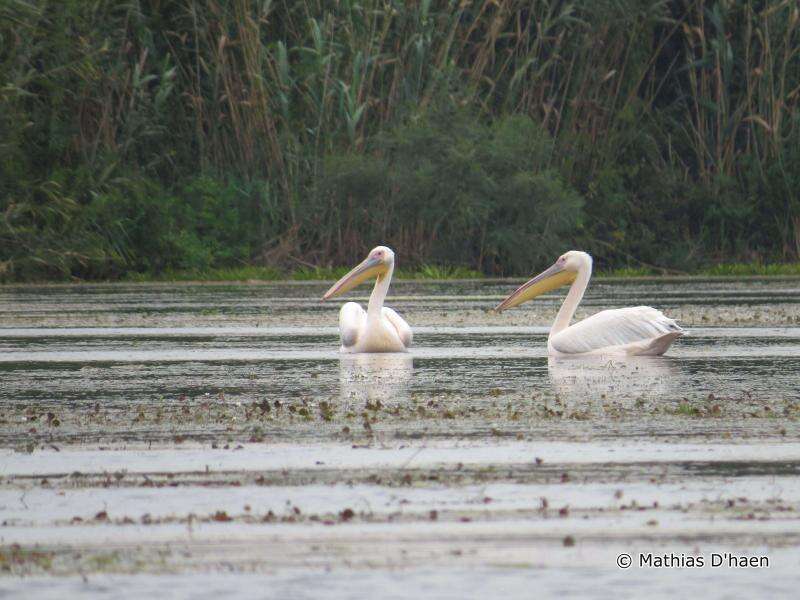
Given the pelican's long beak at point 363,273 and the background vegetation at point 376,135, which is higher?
the background vegetation at point 376,135

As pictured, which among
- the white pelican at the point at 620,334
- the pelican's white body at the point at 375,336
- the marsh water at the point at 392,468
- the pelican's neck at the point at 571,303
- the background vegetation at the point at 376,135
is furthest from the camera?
the background vegetation at the point at 376,135

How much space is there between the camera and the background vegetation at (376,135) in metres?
24.4

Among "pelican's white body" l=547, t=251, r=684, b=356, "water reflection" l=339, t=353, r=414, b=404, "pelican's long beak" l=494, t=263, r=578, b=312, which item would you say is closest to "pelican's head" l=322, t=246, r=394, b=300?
"pelican's long beak" l=494, t=263, r=578, b=312

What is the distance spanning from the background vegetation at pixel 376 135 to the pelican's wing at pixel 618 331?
38.9 ft

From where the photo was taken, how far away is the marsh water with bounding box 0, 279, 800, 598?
5188 millimetres

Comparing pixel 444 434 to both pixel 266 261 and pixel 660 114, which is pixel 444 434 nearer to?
pixel 266 261

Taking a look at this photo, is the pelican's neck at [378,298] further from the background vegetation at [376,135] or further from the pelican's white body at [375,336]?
the background vegetation at [376,135]

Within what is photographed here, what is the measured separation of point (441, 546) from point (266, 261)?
66.3ft

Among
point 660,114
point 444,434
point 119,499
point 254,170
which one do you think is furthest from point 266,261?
point 119,499

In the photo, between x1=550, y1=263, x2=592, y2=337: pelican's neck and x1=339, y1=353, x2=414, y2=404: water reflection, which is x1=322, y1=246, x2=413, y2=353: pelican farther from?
x1=550, y1=263, x2=592, y2=337: pelican's neck

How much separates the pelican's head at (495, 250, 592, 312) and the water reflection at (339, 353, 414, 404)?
6.13 ft

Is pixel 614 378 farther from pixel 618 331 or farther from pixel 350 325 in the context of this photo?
pixel 350 325

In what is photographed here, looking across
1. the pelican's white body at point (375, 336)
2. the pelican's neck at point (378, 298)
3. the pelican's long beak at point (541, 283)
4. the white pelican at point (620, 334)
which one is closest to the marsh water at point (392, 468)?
the white pelican at point (620, 334)

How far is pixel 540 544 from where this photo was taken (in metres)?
5.49
